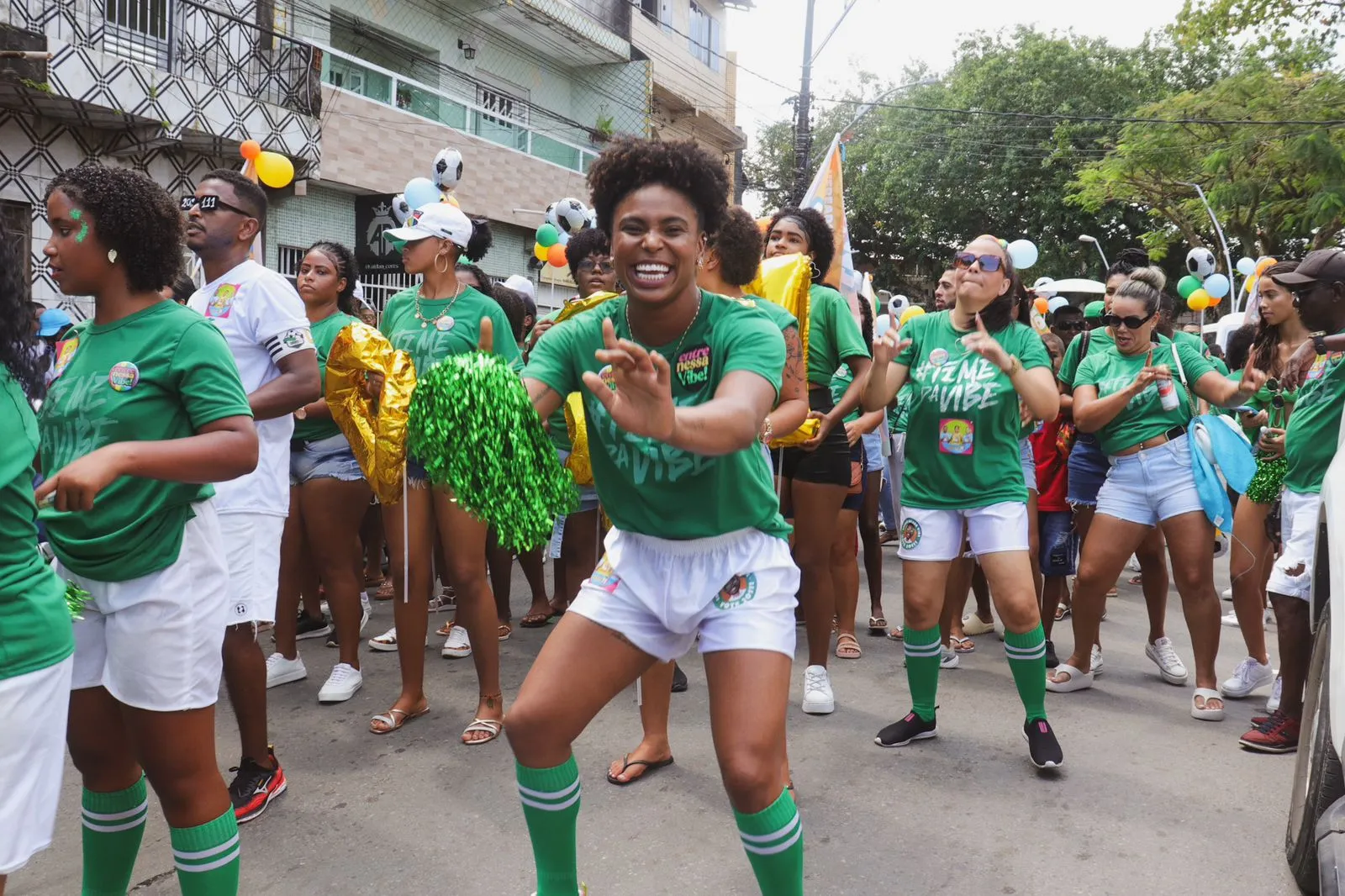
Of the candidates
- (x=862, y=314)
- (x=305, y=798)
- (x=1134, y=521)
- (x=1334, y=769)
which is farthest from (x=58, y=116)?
(x=1334, y=769)

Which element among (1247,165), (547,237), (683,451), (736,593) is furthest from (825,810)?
(1247,165)

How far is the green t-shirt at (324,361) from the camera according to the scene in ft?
15.9

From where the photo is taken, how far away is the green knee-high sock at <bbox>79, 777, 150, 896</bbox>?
2.61 meters

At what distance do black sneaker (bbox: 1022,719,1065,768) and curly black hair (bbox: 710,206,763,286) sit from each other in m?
2.03

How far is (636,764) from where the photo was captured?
3996mm

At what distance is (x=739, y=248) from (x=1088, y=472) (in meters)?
2.69

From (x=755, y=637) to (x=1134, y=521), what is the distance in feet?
10.3

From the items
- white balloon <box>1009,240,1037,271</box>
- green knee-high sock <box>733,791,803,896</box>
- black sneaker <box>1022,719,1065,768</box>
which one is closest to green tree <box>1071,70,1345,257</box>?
white balloon <box>1009,240,1037,271</box>

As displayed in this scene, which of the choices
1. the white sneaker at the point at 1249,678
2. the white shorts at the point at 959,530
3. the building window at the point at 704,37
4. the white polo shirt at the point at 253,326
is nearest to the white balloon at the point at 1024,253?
the white shorts at the point at 959,530

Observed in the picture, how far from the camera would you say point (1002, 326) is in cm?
439

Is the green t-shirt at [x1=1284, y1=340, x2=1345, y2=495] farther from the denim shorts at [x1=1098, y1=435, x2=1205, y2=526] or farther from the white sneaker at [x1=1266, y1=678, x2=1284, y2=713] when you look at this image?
the white sneaker at [x1=1266, y1=678, x2=1284, y2=713]

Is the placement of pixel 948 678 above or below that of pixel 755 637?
below

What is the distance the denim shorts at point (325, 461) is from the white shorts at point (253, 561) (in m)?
0.88

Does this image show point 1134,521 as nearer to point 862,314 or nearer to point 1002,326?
point 1002,326
